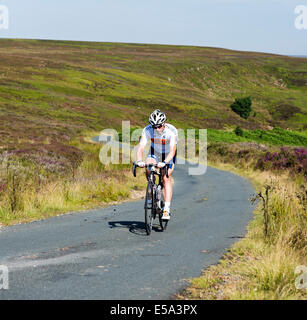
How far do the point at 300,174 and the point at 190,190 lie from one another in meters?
7.18

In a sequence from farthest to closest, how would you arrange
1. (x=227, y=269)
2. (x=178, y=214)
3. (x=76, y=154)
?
(x=76, y=154) → (x=178, y=214) → (x=227, y=269)

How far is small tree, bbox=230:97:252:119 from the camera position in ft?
412

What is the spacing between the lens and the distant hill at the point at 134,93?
238 ft

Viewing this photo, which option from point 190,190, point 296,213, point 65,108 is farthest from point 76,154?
point 65,108

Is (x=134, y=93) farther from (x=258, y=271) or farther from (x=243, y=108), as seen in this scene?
(x=258, y=271)

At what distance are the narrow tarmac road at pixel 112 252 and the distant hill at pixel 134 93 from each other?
70.8ft

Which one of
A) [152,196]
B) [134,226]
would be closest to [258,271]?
[152,196]

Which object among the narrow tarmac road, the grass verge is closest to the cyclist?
the narrow tarmac road

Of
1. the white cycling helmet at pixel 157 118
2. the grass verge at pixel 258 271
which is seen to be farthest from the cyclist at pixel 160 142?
the grass verge at pixel 258 271

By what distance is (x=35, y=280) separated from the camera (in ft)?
19.3

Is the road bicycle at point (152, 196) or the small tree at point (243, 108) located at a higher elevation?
the small tree at point (243, 108)

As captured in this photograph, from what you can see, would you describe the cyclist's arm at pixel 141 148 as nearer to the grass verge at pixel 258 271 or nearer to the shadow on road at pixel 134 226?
the shadow on road at pixel 134 226

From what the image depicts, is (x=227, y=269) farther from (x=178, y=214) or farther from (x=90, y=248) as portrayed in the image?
(x=178, y=214)
